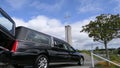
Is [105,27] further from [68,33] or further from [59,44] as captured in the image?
[59,44]

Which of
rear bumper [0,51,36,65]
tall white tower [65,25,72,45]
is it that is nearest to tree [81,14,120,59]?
tall white tower [65,25,72,45]

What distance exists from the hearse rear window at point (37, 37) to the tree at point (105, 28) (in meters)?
9.39

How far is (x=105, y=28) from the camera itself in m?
19.5

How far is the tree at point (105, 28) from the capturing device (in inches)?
761

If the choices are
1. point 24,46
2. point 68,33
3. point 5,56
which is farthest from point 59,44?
point 68,33

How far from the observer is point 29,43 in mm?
9516

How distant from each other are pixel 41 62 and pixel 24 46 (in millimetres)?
1219

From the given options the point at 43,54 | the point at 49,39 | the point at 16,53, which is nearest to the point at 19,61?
the point at 16,53

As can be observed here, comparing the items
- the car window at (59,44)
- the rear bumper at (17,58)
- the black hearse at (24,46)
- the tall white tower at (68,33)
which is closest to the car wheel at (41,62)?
the black hearse at (24,46)

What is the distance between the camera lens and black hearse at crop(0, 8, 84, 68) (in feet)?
28.8

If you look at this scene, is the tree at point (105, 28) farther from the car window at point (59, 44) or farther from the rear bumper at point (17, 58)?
the rear bumper at point (17, 58)

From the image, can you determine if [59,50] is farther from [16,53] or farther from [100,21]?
[100,21]

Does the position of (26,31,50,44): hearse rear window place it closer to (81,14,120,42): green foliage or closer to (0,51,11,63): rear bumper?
(0,51,11,63): rear bumper

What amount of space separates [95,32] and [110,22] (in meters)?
1.43
